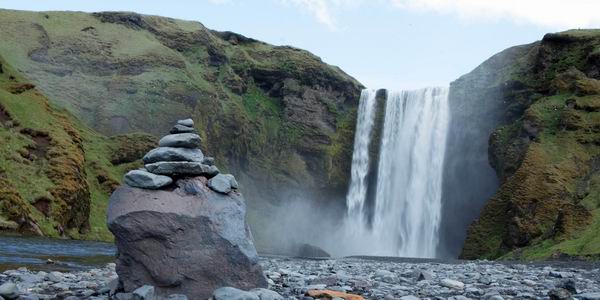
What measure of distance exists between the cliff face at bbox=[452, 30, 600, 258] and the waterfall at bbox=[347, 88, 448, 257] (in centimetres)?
537

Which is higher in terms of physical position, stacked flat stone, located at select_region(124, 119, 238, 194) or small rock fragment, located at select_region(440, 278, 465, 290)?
stacked flat stone, located at select_region(124, 119, 238, 194)

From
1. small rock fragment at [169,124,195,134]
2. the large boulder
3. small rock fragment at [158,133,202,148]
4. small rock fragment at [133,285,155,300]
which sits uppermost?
small rock fragment at [169,124,195,134]

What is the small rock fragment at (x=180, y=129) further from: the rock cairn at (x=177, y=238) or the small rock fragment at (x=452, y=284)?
the small rock fragment at (x=452, y=284)

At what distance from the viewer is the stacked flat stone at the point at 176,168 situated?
12281 mm

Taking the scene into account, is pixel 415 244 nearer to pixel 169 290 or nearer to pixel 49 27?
pixel 169 290

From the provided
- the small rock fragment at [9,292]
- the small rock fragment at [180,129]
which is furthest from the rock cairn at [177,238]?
the small rock fragment at [9,292]

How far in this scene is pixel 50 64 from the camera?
90.3 metres

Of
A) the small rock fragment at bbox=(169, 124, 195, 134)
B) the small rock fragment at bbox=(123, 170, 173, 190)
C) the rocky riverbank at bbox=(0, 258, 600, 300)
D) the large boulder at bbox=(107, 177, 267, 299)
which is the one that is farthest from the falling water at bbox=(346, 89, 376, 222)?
the small rock fragment at bbox=(123, 170, 173, 190)

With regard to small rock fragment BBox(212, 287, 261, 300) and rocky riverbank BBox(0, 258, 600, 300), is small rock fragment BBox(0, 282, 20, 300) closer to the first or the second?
rocky riverbank BBox(0, 258, 600, 300)

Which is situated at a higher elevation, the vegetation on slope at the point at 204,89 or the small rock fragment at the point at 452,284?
Result: the vegetation on slope at the point at 204,89

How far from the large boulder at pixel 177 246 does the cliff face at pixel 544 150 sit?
112 feet

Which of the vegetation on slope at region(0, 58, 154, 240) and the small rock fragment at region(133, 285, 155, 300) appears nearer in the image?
the small rock fragment at region(133, 285, 155, 300)

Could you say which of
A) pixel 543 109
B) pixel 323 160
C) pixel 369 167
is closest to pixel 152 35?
pixel 323 160

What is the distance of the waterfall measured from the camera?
71312 millimetres
